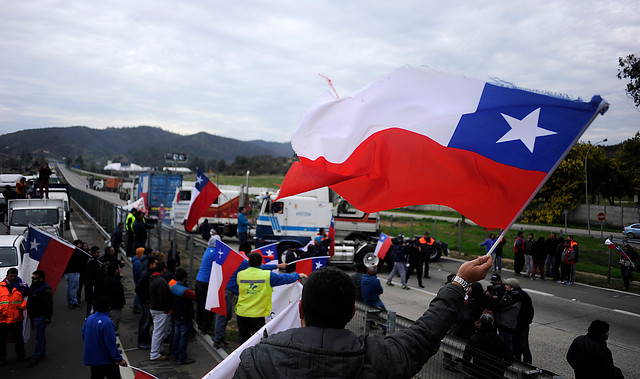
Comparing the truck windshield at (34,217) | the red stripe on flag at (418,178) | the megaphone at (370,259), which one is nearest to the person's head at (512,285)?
the red stripe on flag at (418,178)

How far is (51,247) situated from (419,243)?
11775mm

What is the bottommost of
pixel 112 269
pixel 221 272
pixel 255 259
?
pixel 112 269

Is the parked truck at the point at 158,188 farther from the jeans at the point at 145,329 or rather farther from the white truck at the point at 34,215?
the jeans at the point at 145,329

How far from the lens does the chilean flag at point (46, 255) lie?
7.60 meters

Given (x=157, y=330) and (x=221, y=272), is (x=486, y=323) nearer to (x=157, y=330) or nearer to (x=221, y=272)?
(x=221, y=272)

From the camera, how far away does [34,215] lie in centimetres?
2020

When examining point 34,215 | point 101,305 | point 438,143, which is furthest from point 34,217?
point 438,143

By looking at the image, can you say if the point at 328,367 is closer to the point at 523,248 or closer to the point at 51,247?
the point at 51,247

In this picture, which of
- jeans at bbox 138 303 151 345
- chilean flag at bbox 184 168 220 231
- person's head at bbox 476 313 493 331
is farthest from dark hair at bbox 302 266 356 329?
chilean flag at bbox 184 168 220 231

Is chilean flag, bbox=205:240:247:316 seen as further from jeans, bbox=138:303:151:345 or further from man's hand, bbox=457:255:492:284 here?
man's hand, bbox=457:255:492:284

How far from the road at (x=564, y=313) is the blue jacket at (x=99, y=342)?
7.52 m

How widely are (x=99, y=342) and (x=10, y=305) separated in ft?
9.04

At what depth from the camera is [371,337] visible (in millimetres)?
1867

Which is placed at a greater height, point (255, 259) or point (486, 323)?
point (255, 259)
